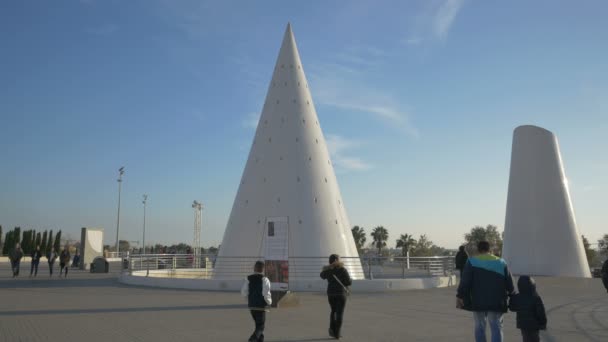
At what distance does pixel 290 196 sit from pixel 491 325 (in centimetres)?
1225

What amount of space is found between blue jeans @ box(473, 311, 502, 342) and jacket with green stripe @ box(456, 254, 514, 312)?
124 millimetres

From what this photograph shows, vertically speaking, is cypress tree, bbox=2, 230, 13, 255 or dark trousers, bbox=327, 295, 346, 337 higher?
cypress tree, bbox=2, 230, 13, 255

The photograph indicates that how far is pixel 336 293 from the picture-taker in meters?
7.46

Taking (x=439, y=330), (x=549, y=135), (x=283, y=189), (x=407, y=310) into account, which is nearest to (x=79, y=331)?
(x=439, y=330)

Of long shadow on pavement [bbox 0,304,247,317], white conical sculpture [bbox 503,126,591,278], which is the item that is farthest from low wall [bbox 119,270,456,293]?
white conical sculpture [bbox 503,126,591,278]

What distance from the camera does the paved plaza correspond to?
735 centimetres

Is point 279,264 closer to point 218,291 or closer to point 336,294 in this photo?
point 218,291

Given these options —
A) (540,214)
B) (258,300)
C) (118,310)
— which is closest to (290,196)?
(118,310)

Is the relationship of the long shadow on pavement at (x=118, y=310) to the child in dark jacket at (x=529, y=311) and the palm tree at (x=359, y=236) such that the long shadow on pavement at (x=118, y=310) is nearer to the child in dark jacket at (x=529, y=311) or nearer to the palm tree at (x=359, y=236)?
the child in dark jacket at (x=529, y=311)

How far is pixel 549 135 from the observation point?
25938mm

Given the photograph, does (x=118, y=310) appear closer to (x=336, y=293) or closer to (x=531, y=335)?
(x=336, y=293)

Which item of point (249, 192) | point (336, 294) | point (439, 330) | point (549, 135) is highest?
point (549, 135)

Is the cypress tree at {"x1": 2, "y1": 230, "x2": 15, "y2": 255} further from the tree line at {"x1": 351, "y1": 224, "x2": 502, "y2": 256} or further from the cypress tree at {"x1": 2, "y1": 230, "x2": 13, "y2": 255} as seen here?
the tree line at {"x1": 351, "y1": 224, "x2": 502, "y2": 256}

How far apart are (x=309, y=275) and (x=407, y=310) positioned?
592 centimetres
